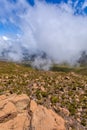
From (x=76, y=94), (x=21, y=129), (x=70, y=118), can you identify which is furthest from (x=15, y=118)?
(x=76, y=94)

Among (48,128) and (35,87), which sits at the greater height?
(35,87)

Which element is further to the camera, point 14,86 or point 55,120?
point 14,86

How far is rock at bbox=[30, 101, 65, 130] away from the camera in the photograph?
67.5ft

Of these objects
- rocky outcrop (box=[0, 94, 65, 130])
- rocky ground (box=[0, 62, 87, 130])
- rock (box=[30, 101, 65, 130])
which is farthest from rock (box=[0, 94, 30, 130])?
rock (box=[30, 101, 65, 130])

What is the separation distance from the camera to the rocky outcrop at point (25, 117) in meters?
20.6

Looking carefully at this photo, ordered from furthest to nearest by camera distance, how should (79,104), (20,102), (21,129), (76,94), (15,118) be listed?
(76,94)
(79,104)
(20,102)
(15,118)
(21,129)

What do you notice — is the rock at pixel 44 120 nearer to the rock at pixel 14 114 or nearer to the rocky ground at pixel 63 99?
the rock at pixel 14 114

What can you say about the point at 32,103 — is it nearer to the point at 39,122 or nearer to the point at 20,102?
the point at 20,102

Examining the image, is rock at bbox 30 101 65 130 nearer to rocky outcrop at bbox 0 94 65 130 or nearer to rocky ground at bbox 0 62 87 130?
rocky outcrop at bbox 0 94 65 130

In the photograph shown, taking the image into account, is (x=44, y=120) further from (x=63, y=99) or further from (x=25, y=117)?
(x=63, y=99)

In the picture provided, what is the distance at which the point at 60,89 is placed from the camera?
128 ft

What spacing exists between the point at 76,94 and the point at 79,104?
524cm

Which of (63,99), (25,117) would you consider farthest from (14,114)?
(63,99)

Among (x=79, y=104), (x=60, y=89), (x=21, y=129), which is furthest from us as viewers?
(x=60, y=89)
